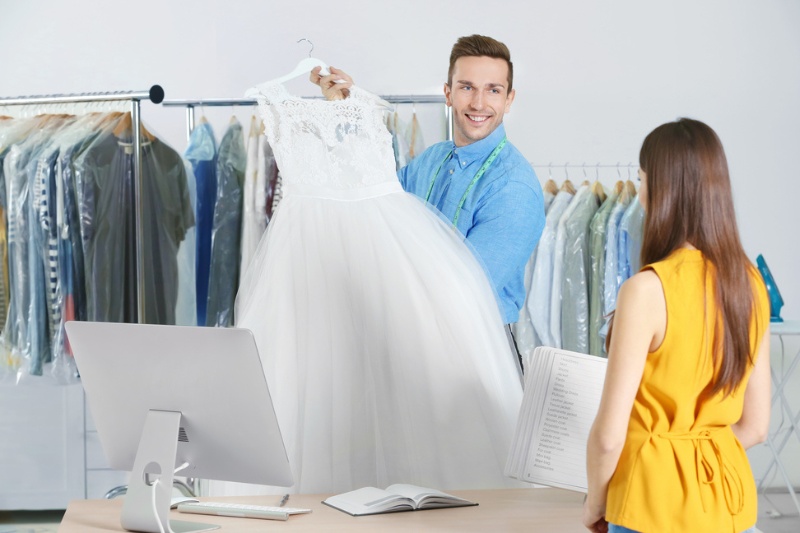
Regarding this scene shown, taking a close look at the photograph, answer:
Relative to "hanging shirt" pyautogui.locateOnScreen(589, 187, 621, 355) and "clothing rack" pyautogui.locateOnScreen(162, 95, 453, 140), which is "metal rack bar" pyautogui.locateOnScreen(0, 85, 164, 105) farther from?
"hanging shirt" pyautogui.locateOnScreen(589, 187, 621, 355)

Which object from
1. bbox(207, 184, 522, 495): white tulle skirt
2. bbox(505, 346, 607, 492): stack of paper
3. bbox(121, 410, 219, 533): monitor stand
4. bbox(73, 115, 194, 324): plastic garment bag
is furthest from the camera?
bbox(73, 115, 194, 324): plastic garment bag

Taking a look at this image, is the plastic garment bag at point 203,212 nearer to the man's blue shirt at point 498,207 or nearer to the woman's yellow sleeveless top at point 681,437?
the man's blue shirt at point 498,207

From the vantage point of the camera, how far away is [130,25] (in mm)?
4223

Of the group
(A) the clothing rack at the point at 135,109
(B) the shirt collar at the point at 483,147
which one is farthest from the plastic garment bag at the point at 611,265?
(A) the clothing rack at the point at 135,109

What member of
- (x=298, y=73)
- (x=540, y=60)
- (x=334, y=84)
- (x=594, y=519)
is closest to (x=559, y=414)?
(x=594, y=519)

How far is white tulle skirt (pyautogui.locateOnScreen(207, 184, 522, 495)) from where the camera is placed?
84.0 inches

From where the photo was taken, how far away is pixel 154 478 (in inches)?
62.9

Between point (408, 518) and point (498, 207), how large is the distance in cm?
109

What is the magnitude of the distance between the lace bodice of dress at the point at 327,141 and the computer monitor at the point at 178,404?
0.94 meters

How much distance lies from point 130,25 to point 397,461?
9.80ft

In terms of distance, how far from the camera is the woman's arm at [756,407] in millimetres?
1504

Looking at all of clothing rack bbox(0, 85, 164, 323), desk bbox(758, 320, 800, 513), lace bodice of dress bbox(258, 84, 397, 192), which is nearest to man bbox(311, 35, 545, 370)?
lace bodice of dress bbox(258, 84, 397, 192)

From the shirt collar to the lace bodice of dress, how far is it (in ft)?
Result: 0.88

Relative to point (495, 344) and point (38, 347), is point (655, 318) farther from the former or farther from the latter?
point (38, 347)
